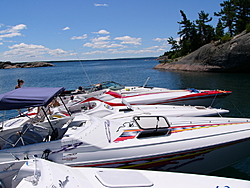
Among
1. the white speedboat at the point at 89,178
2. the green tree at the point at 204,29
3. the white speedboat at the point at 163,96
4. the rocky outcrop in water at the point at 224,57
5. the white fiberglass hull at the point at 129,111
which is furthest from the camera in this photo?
the green tree at the point at 204,29

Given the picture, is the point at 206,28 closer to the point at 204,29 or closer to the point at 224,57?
the point at 204,29

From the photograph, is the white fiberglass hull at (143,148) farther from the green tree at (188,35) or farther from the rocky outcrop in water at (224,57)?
the green tree at (188,35)

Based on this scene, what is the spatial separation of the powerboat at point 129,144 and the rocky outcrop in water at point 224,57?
Result: 29109 millimetres

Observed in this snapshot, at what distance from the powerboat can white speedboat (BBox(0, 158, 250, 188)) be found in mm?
561

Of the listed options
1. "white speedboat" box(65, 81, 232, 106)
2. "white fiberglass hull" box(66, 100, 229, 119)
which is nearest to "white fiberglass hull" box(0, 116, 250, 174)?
"white fiberglass hull" box(66, 100, 229, 119)

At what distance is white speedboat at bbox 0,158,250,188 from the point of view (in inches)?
140

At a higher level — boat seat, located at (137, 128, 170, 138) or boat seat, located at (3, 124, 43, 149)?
boat seat, located at (3, 124, 43, 149)

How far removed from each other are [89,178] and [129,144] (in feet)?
4.72

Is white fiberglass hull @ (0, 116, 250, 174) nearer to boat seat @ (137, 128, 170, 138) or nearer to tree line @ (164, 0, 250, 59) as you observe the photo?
boat seat @ (137, 128, 170, 138)

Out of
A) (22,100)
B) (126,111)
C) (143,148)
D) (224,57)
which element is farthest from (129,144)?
(224,57)

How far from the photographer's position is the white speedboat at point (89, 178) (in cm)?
355

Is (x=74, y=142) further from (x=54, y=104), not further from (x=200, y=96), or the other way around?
(x=200, y=96)

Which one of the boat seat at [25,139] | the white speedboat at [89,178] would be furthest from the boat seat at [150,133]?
the boat seat at [25,139]

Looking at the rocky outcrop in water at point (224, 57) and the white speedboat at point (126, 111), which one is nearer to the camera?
the white speedboat at point (126, 111)
